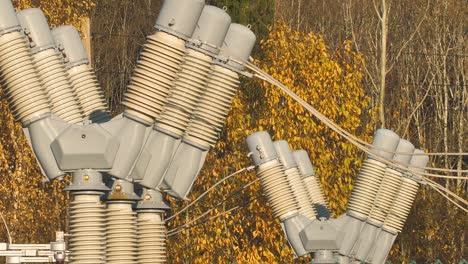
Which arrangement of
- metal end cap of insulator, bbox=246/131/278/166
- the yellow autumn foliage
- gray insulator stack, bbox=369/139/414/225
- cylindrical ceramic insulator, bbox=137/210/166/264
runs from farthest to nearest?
1. the yellow autumn foliage
2. gray insulator stack, bbox=369/139/414/225
3. metal end cap of insulator, bbox=246/131/278/166
4. cylindrical ceramic insulator, bbox=137/210/166/264

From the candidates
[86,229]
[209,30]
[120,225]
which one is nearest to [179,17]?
[209,30]

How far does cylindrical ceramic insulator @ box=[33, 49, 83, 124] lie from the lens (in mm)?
10891

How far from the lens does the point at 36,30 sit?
11062 mm

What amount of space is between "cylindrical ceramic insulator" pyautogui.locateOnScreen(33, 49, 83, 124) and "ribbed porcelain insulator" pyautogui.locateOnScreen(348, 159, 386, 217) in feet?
15.8

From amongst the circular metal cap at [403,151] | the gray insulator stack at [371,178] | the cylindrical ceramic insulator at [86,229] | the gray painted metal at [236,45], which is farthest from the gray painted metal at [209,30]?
the circular metal cap at [403,151]

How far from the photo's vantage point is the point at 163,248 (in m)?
11.5

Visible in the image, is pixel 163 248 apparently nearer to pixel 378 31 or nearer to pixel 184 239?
pixel 184 239

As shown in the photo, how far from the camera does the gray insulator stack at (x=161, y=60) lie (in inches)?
426

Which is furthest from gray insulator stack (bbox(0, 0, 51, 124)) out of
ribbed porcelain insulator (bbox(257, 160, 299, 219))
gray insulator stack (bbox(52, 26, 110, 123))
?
ribbed porcelain insulator (bbox(257, 160, 299, 219))

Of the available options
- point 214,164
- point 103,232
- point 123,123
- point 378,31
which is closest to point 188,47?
point 123,123

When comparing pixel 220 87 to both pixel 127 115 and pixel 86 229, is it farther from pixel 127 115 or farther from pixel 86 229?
pixel 86 229

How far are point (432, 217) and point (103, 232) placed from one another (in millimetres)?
27963

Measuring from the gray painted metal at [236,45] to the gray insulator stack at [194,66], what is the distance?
107 millimetres

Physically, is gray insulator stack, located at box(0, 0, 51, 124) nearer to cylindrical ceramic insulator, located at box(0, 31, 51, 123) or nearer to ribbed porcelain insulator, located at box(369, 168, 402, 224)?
cylindrical ceramic insulator, located at box(0, 31, 51, 123)
